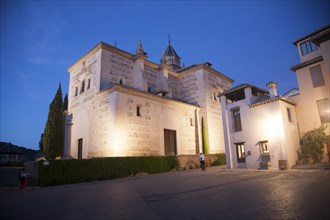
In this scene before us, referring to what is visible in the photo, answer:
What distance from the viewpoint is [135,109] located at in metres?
21.2

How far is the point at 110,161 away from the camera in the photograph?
632 inches

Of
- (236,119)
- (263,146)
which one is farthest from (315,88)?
(236,119)

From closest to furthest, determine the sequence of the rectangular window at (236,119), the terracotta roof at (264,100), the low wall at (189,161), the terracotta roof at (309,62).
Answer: the terracotta roof at (264,100), the terracotta roof at (309,62), the rectangular window at (236,119), the low wall at (189,161)

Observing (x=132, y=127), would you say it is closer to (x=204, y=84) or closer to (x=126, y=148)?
(x=126, y=148)

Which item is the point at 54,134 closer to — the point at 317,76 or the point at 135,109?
the point at 135,109

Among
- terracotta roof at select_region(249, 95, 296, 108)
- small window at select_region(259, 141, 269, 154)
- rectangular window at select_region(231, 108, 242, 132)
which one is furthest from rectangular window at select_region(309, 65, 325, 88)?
rectangular window at select_region(231, 108, 242, 132)

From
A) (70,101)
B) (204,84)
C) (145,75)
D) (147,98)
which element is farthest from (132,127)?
(204,84)

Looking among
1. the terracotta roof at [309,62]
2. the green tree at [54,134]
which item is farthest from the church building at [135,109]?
the terracotta roof at [309,62]

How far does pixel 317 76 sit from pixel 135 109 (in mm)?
16879

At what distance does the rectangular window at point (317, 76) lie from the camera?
56.6ft

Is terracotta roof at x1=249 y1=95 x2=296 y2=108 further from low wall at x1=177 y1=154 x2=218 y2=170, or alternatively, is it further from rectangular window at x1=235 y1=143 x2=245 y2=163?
low wall at x1=177 y1=154 x2=218 y2=170

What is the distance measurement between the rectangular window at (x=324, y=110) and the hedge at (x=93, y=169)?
46.7 ft

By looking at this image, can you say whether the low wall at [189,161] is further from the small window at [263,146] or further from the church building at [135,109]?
the small window at [263,146]

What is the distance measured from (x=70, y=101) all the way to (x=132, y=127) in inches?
455
